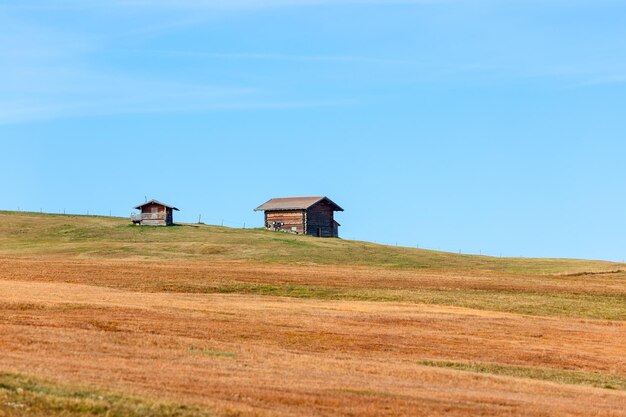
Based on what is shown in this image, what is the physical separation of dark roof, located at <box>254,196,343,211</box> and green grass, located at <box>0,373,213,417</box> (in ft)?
375

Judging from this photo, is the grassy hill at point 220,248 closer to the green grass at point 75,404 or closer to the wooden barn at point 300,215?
the wooden barn at point 300,215

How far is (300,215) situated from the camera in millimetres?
136625

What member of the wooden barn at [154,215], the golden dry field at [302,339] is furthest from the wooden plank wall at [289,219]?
the golden dry field at [302,339]

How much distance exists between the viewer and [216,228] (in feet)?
436

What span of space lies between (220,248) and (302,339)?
6433cm

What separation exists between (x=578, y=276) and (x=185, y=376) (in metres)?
69.3

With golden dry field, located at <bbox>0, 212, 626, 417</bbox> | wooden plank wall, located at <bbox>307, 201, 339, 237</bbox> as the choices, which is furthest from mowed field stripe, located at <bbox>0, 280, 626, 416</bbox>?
wooden plank wall, located at <bbox>307, 201, 339, 237</bbox>

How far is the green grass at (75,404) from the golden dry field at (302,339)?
5 centimetres

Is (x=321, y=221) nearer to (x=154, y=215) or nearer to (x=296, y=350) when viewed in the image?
(x=154, y=215)

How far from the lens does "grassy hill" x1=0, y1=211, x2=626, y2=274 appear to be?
9788 centimetres

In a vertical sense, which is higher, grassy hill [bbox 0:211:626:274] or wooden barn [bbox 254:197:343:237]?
wooden barn [bbox 254:197:343:237]

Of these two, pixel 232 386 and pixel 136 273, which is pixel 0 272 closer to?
pixel 136 273

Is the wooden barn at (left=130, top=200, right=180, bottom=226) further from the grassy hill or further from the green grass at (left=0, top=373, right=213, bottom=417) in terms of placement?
the green grass at (left=0, top=373, right=213, bottom=417)

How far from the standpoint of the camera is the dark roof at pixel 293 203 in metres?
137
